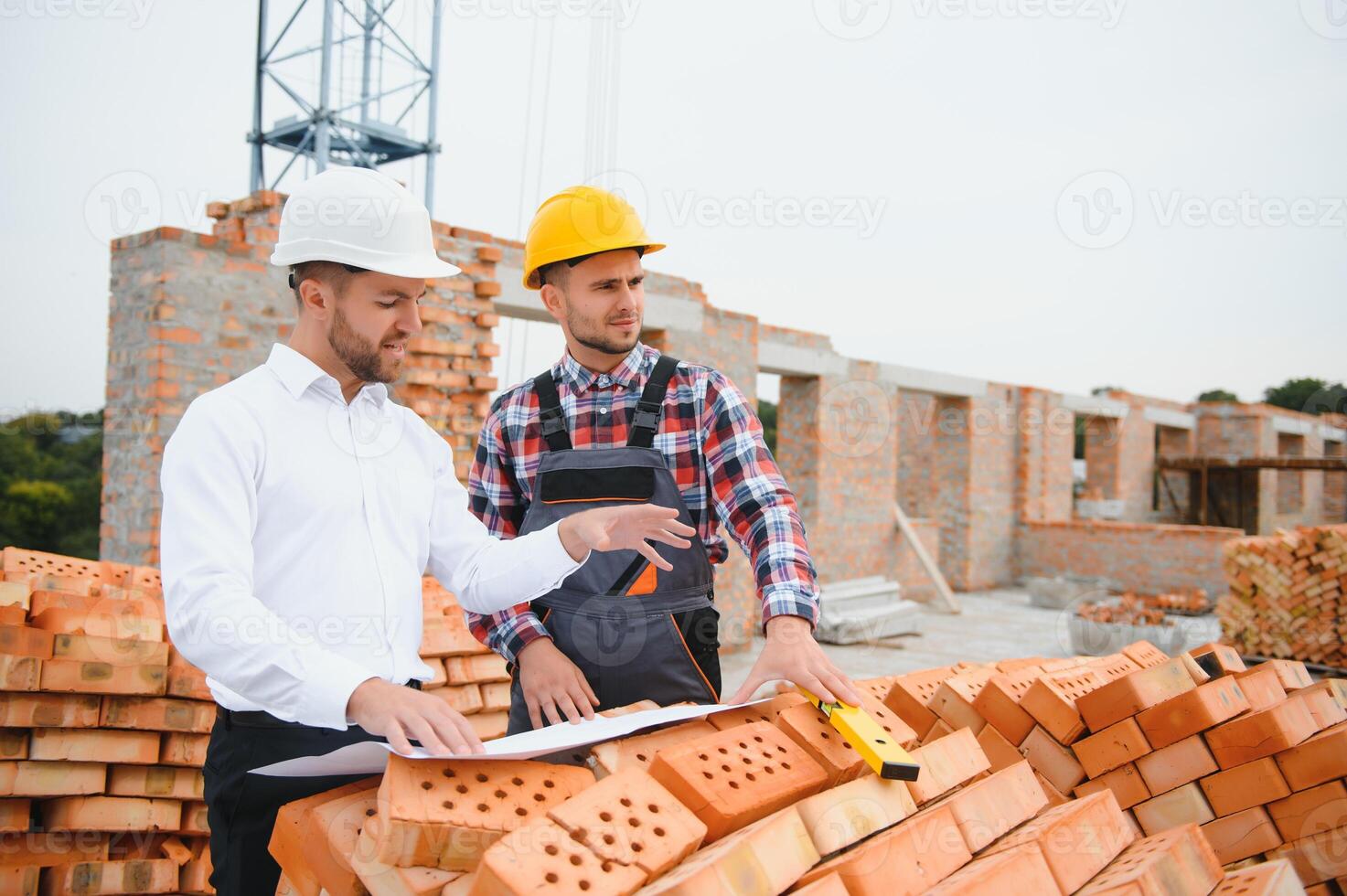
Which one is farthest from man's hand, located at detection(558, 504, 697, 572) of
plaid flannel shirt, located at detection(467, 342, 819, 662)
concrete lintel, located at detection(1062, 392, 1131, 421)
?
concrete lintel, located at detection(1062, 392, 1131, 421)

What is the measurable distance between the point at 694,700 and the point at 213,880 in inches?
43.9

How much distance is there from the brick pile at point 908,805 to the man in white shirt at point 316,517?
0.16 metres

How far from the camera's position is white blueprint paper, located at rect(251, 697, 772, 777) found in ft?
4.81

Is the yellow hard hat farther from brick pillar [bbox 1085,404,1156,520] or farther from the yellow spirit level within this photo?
brick pillar [bbox 1085,404,1156,520]

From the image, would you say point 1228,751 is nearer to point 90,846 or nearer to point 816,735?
point 816,735

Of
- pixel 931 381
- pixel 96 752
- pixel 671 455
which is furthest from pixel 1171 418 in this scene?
pixel 96 752

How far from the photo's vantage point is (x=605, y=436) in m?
2.40

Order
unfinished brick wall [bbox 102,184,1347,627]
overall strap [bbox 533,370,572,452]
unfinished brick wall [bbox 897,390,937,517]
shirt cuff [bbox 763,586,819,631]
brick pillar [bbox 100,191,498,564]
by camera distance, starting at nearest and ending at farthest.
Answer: shirt cuff [bbox 763,586,819,631]
overall strap [bbox 533,370,572,452]
brick pillar [bbox 100,191,498,564]
unfinished brick wall [bbox 102,184,1347,627]
unfinished brick wall [bbox 897,390,937,517]

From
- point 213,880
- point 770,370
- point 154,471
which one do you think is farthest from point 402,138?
point 213,880

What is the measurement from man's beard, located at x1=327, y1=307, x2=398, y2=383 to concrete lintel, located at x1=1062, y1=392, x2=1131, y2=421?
1807 cm

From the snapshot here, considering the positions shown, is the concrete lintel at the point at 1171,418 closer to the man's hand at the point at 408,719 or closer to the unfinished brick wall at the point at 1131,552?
the unfinished brick wall at the point at 1131,552

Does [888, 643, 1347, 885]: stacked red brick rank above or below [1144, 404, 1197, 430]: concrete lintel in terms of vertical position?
below

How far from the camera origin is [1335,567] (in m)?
8.10

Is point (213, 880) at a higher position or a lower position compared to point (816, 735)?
lower
